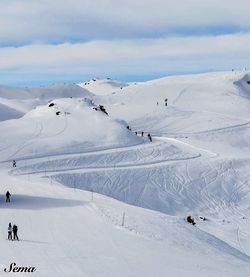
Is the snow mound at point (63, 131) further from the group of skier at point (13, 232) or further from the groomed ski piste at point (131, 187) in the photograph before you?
the group of skier at point (13, 232)

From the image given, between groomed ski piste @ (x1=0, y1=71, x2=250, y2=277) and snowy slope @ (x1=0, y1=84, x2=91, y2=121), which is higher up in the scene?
snowy slope @ (x1=0, y1=84, x2=91, y2=121)

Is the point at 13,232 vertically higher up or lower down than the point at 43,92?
lower down

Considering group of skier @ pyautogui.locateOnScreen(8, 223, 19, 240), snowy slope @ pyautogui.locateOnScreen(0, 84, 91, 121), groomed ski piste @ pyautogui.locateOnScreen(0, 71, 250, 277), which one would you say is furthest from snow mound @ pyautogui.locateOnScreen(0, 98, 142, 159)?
snowy slope @ pyautogui.locateOnScreen(0, 84, 91, 121)

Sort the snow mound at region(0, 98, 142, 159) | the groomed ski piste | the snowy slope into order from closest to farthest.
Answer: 1. the groomed ski piste
2. the snow mound at region(0, 98, 142, 159)
3. the snowy slope

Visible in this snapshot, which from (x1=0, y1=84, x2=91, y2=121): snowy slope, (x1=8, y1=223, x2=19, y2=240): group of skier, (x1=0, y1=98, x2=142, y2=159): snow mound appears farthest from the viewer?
(x1=0, y1=84, x2=91, y2=121): snowy slope

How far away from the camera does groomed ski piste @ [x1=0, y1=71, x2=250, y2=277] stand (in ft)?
91.5

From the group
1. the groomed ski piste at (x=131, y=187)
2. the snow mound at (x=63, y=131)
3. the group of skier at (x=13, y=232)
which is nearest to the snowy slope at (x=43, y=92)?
the groomed ski piste at (x=131, y=187)

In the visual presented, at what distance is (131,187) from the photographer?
57.8 m

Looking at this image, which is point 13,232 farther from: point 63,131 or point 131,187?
point 63,131

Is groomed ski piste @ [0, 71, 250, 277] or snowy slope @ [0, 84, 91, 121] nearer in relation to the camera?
groomed ski piste @ [0, 71, 250, 277]

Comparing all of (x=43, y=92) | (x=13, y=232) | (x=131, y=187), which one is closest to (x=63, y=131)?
(x=131, y=187)

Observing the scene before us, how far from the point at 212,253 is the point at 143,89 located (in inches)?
4172

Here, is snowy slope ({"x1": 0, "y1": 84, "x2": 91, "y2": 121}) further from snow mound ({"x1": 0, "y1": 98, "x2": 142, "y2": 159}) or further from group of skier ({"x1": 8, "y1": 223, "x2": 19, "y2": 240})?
group of skier ({"x1": 8, "y1": 223, "x2": 19, "y2": 240})

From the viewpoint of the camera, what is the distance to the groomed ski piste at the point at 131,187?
2788 cm
